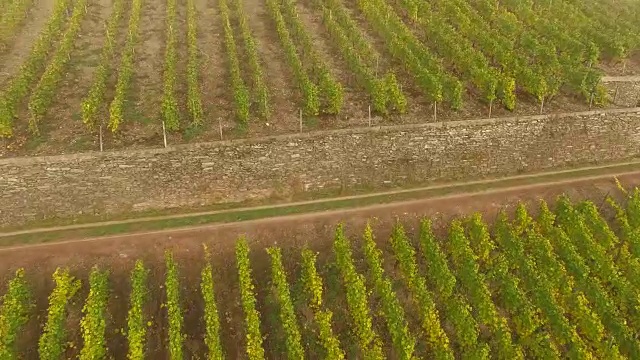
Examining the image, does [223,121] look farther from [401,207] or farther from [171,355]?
[171,355]

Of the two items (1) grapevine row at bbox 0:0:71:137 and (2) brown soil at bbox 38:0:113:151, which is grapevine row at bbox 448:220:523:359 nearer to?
(2) brown soil at bbox 38:0:113:151

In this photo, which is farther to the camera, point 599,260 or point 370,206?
point 370,206

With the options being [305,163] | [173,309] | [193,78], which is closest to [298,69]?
[193,78]

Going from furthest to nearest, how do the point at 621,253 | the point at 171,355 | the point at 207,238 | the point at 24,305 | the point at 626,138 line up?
the point at 626,138, the point at 207,238, the point at 621,253, the point at 24,305, the point at 171,355

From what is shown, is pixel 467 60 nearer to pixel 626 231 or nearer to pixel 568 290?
pixel 626 231

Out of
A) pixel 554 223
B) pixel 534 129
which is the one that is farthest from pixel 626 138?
pixel 554 223

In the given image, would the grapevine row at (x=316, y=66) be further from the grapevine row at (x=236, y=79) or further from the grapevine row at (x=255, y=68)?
the grapevine row at (x=236, y=79)
